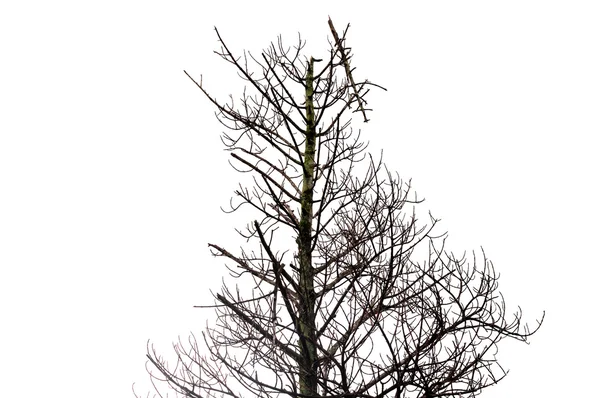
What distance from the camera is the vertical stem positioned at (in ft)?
17.6

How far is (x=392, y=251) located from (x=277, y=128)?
1735mm

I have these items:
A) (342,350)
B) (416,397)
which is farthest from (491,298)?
(342,350)

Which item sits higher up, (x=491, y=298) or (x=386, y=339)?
(x=491, y=298)

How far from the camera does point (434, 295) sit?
5.46 meters

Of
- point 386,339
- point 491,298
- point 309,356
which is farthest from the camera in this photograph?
point 491,298

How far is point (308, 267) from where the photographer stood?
227 inches

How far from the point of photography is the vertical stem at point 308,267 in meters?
5.36

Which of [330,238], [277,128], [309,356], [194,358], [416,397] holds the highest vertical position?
[277,128]

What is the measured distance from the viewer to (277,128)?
20.8 ft

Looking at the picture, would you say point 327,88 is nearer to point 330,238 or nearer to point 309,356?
point 330,238

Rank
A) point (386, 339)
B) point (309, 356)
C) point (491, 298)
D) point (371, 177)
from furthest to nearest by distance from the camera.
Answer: point (371, 177) → point (491, 298) → point (309, 356) → point (386, 339)

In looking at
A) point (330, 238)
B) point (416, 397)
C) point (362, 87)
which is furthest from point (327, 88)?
point (416, 397)

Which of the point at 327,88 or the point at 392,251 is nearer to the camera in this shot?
the point at 392,251

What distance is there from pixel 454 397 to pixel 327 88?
2.60 metres
